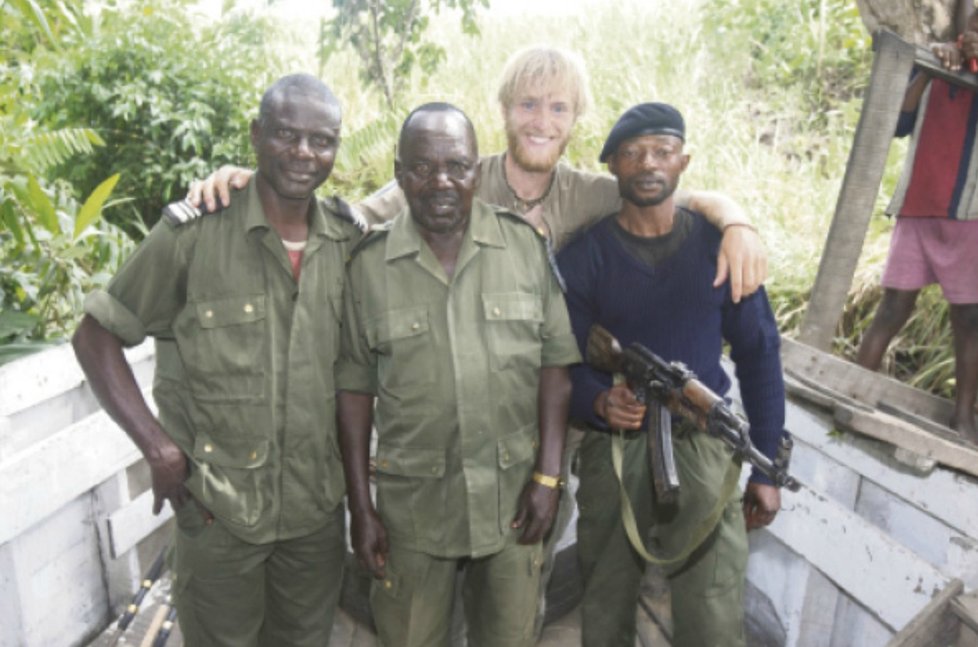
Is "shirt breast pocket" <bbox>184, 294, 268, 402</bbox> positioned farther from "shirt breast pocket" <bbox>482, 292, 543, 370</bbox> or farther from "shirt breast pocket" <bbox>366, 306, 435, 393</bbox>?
"shirt breast pocket" <bbox>482, 292, 543, 370</bbox>

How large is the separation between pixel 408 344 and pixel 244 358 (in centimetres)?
42

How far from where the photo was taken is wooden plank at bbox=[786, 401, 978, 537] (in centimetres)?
221

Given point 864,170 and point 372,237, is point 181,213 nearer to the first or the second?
point 372,237

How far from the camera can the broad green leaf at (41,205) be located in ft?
10.6

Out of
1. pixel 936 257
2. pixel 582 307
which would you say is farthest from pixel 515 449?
pixel 936 257

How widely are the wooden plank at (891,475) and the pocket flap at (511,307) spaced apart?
1225mm

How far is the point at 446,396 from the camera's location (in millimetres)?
1990

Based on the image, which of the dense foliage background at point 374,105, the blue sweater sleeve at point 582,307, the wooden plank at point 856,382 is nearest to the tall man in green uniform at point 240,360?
the blue sweater sleeve at point 582,307

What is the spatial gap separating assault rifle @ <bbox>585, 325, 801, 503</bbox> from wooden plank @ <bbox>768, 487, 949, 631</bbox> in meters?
0.42

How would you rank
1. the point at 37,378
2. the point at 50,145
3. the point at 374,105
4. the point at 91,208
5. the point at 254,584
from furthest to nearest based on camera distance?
the point at 374,105 → the point at 50,145 → the point at 91,208 → the point at 37,378 → the point at 254,584

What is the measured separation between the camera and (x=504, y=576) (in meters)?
2.11

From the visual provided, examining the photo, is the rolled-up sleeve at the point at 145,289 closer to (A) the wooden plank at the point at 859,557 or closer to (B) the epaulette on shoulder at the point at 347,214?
(B) the epaulette on shoulder at the point at 347,214

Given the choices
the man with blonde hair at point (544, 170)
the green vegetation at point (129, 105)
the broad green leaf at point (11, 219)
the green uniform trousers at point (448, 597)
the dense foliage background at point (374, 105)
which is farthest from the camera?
the green vegetation at point (129, 105)

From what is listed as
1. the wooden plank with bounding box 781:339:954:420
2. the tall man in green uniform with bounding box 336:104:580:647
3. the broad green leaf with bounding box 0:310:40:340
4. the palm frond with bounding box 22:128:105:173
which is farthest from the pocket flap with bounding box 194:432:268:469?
the palm frond with bounding box 22:128:105:173
